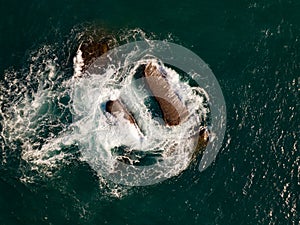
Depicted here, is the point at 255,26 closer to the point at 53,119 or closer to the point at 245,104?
the point at 245,104

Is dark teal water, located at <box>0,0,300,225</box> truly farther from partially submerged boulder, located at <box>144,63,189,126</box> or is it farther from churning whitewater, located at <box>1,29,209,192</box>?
partially submerged boulder, located at <box>144,63,189,126</box>

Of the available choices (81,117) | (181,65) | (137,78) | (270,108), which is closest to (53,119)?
(81,117)

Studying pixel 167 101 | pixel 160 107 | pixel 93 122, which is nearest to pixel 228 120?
pixel 167 101

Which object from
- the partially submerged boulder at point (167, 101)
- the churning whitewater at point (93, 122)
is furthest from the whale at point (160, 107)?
the churning whitewater at point (93, 122)

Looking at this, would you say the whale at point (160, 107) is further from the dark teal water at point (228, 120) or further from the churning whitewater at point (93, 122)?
the dark teal water at point (228, 120)

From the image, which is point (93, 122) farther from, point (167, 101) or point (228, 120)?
point (228, 120)
